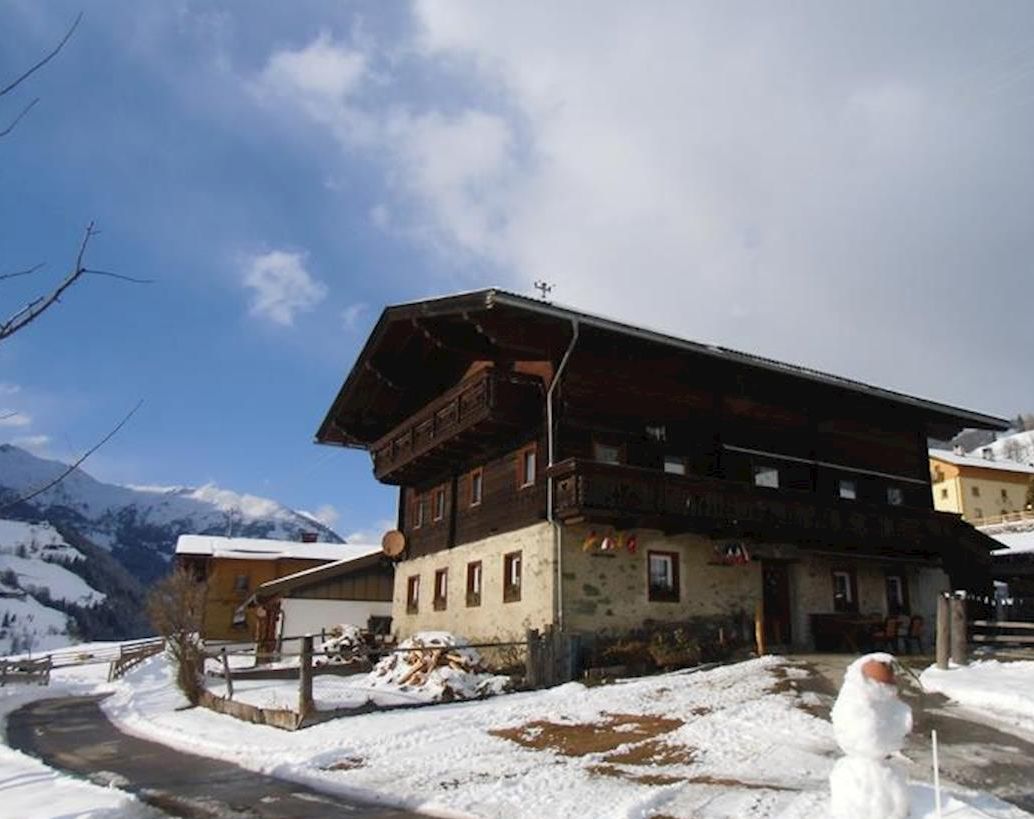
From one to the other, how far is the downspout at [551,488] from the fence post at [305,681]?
591 centimetres

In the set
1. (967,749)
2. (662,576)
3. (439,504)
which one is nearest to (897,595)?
(662,576)

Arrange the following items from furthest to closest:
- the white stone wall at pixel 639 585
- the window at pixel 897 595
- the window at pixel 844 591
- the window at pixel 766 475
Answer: the window at pixel 897 595 → the window at pixel 844 591 → the window at pixel 766 475 → the white stone wall at pixel 639 585

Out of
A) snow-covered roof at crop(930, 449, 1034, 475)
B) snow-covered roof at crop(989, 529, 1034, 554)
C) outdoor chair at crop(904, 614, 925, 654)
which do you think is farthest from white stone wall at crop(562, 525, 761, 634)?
snow-covered roof at crop(930, 449, 1034, 475)

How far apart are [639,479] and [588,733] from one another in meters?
7.55

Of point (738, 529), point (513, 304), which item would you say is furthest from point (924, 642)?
point (513, 304)

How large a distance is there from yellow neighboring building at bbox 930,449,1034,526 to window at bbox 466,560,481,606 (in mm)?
58865

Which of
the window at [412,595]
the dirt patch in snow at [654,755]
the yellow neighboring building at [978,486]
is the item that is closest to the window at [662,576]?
the dirt patch in snow at [654,755]

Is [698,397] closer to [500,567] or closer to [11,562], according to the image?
[500,567]

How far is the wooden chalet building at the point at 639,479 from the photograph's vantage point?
2014cm

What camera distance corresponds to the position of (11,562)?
530 feet

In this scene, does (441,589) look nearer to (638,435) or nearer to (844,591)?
(638,435)

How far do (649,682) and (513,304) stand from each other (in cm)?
852

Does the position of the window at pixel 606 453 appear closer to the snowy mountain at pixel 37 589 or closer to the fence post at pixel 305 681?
the fence post at pixel 305 681

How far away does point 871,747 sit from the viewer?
5875 mm
